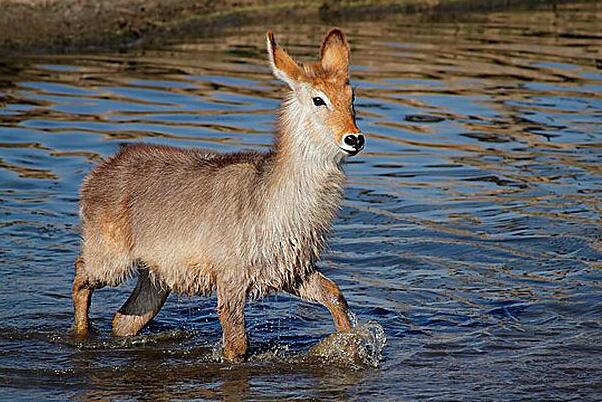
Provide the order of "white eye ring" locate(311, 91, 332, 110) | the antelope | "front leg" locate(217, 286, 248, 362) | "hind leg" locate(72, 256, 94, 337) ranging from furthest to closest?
"hind leg" locate(72, 256, 94, 337) < "front leg" locate(217, 286, 248, 362) < the antelope < "white eye ring" locate(311, 91, 332, 110)

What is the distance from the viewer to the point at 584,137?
12.9m

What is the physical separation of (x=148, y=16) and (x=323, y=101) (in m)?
12.6

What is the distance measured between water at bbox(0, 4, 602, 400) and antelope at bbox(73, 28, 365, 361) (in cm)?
45

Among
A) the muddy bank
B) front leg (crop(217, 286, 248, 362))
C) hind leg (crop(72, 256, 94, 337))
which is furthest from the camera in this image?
the muddy bank

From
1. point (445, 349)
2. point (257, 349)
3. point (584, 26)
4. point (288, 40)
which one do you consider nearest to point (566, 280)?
point (445, 349)

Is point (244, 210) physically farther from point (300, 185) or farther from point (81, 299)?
point (81, 299)

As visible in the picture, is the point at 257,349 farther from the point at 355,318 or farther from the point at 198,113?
the point at 198,113

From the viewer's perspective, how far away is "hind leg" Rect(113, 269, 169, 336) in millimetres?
7805

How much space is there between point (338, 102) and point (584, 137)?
675cm

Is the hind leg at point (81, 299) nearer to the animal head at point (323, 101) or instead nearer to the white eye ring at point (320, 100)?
the animal head at point (323, 101)

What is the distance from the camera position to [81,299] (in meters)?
7.78

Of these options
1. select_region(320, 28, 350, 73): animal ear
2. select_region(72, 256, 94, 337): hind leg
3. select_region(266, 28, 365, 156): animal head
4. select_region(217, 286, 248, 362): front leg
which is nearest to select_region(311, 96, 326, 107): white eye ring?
select_region(266, 28, 365, 156): animal head

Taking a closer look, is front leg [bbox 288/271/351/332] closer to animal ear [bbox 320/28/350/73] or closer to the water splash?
the water splash

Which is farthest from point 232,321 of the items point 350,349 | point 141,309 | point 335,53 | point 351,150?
point 335,53
